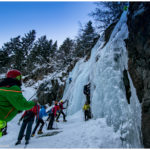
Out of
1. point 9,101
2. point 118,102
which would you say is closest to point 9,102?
point 9,101

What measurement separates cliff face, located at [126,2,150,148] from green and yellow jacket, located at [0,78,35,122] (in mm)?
2827

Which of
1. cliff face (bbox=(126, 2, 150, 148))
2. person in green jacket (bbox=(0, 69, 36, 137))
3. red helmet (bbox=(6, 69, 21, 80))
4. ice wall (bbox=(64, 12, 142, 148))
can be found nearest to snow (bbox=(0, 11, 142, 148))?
ice wall (bbox=(64, 12, 142, 148))

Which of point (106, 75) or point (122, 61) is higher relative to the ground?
point (122, 61)

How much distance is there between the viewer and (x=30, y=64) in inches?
1070

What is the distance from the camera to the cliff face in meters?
2.88

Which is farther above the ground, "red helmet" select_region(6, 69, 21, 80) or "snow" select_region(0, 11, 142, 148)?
"red helmet" select_region(6, 69, 21, 80)

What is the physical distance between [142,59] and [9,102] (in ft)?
11.5

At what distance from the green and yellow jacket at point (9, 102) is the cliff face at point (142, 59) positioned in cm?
283

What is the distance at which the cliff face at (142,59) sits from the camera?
2876 mm

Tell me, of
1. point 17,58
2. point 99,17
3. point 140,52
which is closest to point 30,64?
point 17,58

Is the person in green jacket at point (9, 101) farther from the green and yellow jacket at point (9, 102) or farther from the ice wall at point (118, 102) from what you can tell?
the ice wall at point (118, 102)

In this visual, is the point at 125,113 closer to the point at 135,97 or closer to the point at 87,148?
the point at 135,97

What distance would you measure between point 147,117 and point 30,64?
27.5 metres

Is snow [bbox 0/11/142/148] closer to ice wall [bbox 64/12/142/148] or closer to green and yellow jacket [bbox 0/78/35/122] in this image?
ice wall [bbox 64/12/142/148]
